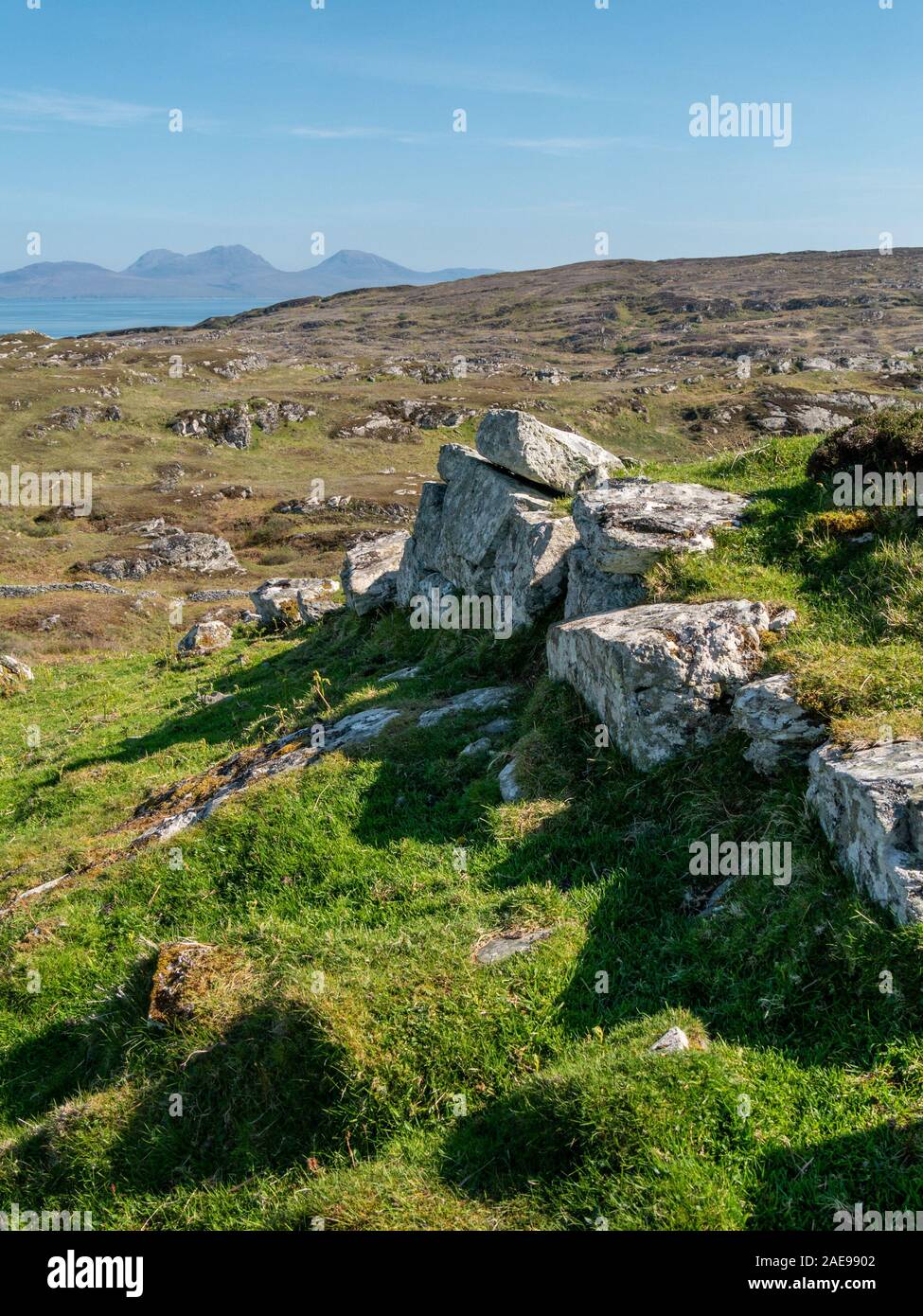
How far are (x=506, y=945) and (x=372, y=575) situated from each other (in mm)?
16556

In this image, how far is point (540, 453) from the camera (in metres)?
18.8

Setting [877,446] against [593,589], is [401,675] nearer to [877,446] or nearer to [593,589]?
[593,589]

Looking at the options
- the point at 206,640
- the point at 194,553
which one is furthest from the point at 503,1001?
the point at 194,553

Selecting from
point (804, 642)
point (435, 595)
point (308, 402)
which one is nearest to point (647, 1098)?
point (804, 642)

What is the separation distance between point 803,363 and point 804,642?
150 m

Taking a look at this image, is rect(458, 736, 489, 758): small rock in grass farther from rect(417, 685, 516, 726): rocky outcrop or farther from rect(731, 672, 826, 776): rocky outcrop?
rect(731, 672, 826, 776): rocky outcrop

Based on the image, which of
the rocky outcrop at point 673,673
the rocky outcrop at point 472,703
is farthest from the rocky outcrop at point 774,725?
the rocky outcrop at point 472,703

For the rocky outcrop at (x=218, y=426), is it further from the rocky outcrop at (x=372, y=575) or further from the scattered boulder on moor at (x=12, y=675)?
the rocky outcrop at (x=372, y=575)

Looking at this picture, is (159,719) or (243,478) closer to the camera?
(159,719)

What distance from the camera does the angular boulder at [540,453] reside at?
61.5 ft

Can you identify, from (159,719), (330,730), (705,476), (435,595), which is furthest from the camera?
(159,719)

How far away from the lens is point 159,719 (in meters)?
22.0
